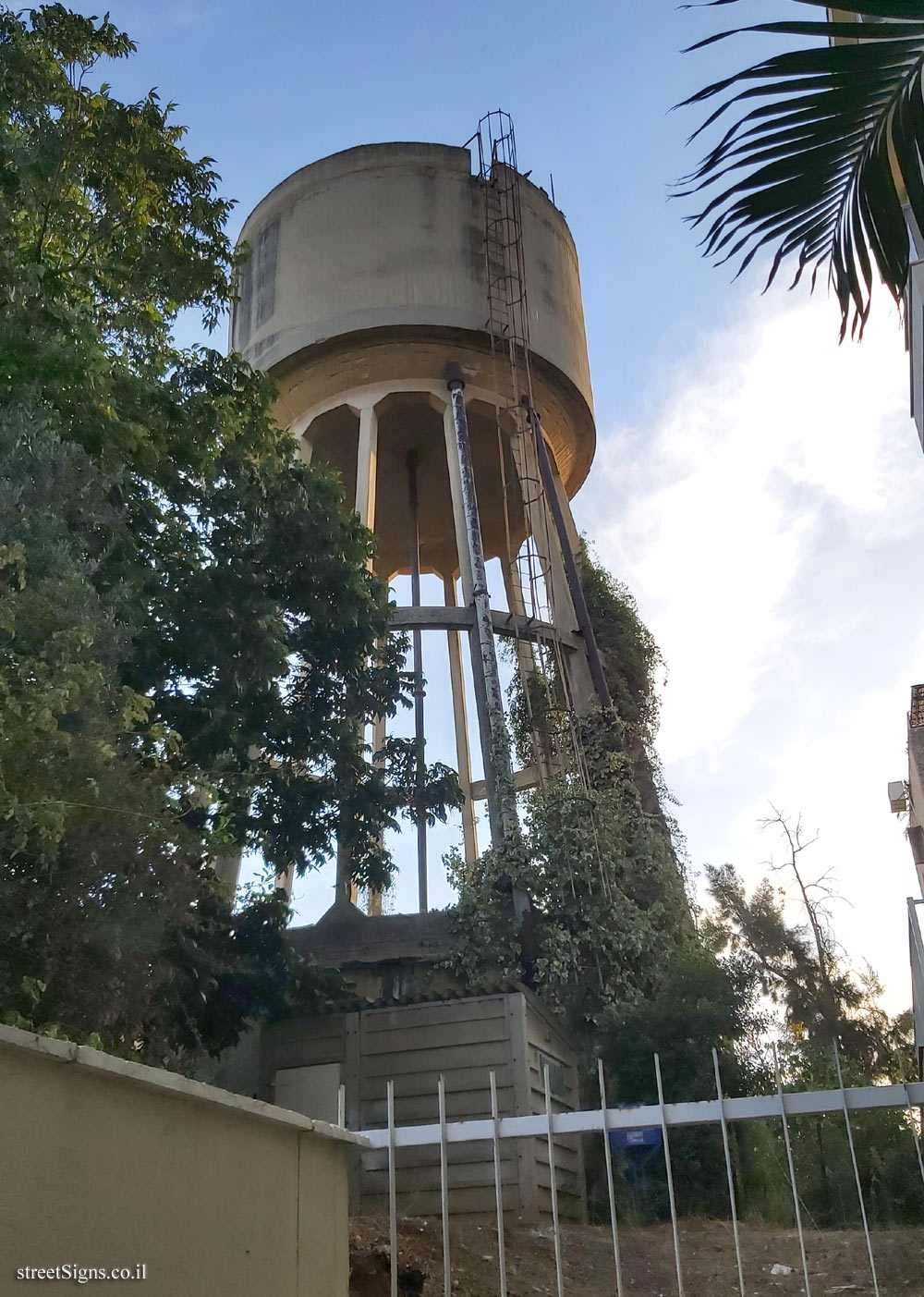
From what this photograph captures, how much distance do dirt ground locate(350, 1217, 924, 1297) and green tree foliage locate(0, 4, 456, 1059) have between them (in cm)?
231

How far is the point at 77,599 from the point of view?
23.0 feet

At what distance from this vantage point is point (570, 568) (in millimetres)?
16078

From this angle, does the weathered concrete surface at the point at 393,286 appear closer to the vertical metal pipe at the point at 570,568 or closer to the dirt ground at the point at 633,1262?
the vertical metal pipe at the point at 570,568

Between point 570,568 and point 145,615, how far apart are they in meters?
8.15

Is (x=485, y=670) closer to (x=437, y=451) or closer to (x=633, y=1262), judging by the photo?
(x=437, y=451)

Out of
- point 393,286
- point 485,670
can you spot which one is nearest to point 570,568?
point 485,670

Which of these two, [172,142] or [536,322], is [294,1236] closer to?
[172,142]

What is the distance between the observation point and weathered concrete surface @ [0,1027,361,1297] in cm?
287

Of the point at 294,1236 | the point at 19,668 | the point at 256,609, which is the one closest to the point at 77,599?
the point at 19,668

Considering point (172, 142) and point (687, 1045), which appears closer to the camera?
point (172, 142)

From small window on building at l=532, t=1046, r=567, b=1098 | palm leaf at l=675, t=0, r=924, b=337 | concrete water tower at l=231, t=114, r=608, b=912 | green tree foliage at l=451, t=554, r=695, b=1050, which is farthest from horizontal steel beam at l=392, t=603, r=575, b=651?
palm leaf at l=675, t=0, r=924, b=337

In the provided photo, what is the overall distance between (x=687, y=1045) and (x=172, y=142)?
10.1 meters

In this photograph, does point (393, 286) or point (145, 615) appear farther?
point (393, 286)

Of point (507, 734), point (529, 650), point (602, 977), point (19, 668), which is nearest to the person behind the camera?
point (19, 668)
